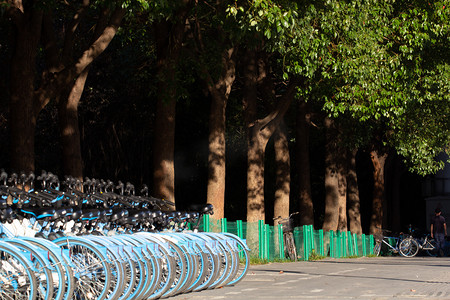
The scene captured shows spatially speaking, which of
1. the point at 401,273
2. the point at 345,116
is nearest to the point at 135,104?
the point at 345,116

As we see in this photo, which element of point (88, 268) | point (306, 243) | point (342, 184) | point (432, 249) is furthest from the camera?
point (432, 249)

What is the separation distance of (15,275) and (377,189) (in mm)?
24997

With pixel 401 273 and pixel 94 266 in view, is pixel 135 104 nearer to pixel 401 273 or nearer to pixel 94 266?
pixel 401 273

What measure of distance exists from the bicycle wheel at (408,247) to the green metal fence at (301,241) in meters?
1.67

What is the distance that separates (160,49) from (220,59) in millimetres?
1384

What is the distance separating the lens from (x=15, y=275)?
789 centimetres

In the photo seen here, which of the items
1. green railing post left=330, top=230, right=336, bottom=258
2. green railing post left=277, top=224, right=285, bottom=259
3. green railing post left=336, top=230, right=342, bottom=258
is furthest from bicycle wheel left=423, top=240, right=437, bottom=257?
green railing post left=277, top=224, right=285, bottom=259

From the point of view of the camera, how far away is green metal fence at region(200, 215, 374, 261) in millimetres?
18297

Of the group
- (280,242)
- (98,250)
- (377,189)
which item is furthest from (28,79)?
(377,189)

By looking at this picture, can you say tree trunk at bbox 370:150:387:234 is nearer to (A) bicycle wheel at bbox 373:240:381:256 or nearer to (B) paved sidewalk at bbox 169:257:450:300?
(A) bicycle wheel at bbox 373:240:381:256

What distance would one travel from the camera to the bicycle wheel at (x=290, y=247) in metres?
21.3

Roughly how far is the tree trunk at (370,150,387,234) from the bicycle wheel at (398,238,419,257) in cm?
95

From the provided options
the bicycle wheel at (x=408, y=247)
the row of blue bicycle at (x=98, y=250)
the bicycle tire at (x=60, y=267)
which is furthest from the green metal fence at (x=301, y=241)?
the bicycle tire at (x=60, y=267)

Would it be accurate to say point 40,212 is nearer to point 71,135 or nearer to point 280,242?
point 71,135
